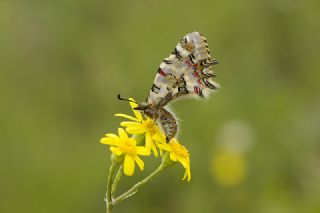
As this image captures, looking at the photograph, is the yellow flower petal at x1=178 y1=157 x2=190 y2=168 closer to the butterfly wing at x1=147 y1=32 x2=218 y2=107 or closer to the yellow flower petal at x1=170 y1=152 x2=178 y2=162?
the yellow flower petal at x1=170 y1=152 x2=178 y2=162

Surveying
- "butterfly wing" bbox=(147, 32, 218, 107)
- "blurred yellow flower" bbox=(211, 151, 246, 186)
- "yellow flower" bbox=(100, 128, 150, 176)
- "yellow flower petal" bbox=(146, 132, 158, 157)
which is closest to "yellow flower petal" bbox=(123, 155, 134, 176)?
"yellow flower" bbox=(100, 128, 150, 176)

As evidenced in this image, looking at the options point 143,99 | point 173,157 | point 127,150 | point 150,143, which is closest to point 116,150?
point 127,150

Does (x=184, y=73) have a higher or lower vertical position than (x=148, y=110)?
higher

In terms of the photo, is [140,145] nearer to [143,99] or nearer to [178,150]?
[178,150]

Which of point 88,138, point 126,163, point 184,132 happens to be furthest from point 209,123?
point 126,163

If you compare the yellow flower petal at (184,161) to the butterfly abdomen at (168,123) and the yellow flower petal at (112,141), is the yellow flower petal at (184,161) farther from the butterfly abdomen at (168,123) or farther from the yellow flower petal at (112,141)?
the yellow flower petal at (112,141)

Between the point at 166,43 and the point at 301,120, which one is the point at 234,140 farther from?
the point at 166,43
